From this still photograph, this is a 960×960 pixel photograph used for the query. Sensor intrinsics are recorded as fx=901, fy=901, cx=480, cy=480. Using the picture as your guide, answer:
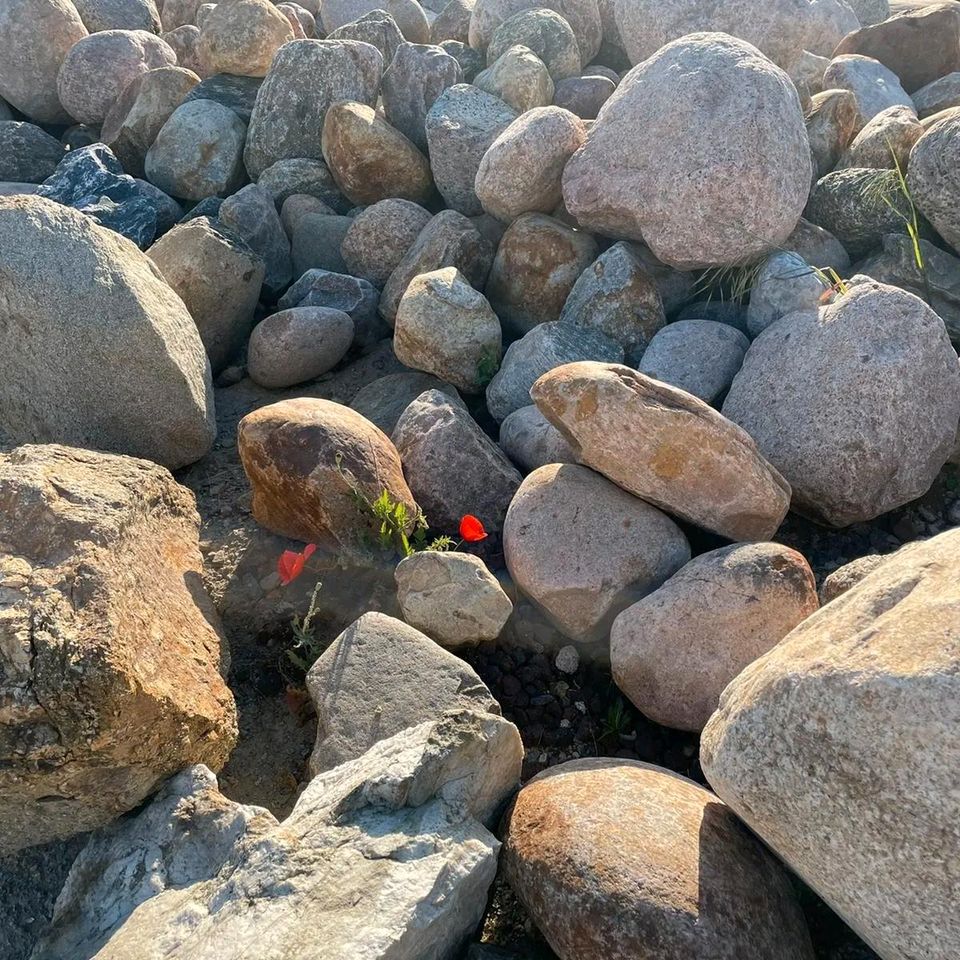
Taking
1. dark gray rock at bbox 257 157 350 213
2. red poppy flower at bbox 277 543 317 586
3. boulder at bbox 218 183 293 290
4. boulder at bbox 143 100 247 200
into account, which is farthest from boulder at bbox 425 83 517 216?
red poppy flower at bbox 277 543 317 586

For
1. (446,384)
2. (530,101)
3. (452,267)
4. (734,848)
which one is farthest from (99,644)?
(530,101)

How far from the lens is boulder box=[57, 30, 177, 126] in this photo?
6766 mm

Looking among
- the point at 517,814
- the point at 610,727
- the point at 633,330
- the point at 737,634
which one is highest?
the point at 633,330

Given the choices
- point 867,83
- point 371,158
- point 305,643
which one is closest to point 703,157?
point 867,83

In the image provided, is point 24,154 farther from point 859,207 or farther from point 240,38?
point 859,207

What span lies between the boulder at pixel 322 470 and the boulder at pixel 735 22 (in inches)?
149

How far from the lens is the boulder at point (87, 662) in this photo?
7.39 feet

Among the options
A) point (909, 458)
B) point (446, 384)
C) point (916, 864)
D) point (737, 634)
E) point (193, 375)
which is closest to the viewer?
point (916, 864)

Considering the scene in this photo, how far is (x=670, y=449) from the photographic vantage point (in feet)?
10.7

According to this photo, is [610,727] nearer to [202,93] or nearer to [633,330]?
[633,330]

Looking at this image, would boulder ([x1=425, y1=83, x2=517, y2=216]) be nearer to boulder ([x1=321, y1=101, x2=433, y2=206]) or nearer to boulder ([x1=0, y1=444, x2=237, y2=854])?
boulder ([x1=321, y1=101, x2=433, y2=206])

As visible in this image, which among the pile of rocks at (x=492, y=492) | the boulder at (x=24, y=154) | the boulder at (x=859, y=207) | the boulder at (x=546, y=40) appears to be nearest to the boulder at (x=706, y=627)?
the pile of rocks at (x=492, y=492)

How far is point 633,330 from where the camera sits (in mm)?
4395

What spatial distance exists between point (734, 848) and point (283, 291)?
4.30 m
